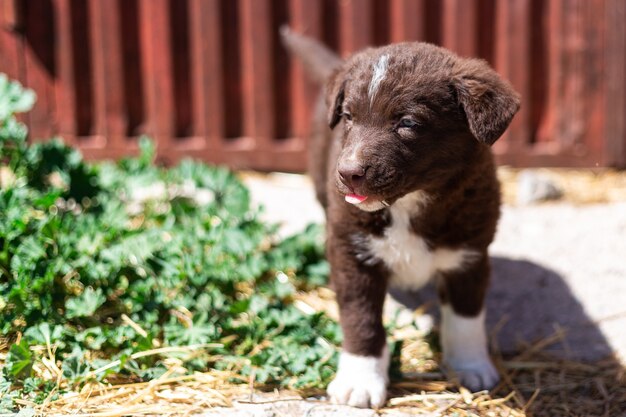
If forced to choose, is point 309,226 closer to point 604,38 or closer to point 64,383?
point 64,383

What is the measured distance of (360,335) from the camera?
3375 mm

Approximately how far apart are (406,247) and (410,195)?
21 centimetres

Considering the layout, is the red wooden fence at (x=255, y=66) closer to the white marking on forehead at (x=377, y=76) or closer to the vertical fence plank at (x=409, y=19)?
the vertical fence plank at (x=409, y=19)

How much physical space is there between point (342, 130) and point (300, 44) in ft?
6.02

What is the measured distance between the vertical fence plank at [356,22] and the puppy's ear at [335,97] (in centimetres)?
241

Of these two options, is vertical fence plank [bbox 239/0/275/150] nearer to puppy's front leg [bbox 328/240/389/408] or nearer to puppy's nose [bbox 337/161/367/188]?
puppy's front leg [bbox 328/240/389/408]

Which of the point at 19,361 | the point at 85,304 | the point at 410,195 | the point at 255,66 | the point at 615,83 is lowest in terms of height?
the point at 19,361

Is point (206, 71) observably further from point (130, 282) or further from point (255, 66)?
point (130, 282)

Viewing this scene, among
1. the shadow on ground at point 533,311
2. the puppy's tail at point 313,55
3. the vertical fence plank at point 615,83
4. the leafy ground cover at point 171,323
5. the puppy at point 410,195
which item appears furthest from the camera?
the vertical fence plank at point 615,83

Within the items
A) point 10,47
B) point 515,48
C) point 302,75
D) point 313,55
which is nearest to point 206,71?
point 302,75

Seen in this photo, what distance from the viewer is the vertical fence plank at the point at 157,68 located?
591 cm

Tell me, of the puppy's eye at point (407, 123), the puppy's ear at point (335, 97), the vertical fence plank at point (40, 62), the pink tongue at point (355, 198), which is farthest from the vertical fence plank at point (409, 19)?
the pink tongue at point (355, 198)

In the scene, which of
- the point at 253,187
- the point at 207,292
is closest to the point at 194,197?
the point at 253,187

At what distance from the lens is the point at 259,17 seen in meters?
5.86
